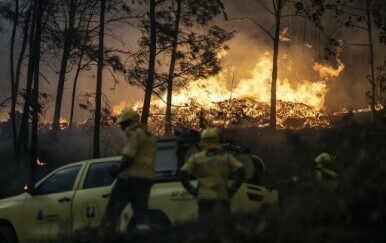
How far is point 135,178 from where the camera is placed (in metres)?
7.98

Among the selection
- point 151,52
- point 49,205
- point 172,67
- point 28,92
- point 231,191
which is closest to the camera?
point 231,191

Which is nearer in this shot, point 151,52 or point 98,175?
point 98,175

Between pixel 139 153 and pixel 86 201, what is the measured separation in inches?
63.6

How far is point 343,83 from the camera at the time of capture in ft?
168

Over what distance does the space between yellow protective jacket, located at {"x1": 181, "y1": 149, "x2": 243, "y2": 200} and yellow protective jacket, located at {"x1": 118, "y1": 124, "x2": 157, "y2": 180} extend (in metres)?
0.52

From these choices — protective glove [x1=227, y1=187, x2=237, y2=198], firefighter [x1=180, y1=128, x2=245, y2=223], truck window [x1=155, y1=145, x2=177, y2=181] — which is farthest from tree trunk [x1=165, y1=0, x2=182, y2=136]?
protective glove [x1=227, y1=187, x2=237, y2=198]

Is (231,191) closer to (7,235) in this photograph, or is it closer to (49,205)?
(49,205)

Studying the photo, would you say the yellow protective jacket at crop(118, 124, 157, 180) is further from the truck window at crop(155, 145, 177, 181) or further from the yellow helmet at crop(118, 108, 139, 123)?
the truck window at crop(155, 145, 177, 181)

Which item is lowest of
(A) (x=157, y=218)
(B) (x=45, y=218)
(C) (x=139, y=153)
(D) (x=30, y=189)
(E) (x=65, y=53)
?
(B) (x=45, y=218)

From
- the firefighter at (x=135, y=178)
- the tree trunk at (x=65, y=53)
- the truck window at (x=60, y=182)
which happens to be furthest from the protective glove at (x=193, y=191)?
the tree trunk at (x=65, y=53)

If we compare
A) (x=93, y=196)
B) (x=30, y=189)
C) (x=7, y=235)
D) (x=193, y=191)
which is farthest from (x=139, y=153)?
(x=7, y=235)

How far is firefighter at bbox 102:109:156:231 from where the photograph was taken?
7.98 m

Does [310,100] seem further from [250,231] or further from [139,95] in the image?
[250,231]

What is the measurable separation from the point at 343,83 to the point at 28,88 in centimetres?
3404
